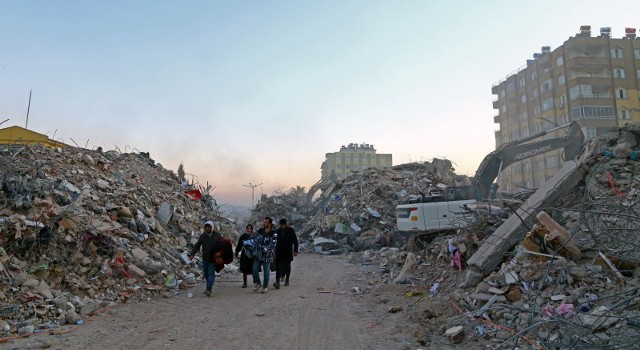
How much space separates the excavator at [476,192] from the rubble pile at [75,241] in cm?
620

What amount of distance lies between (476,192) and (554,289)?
27.6ft

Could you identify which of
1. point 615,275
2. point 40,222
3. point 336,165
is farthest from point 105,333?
point 336,165

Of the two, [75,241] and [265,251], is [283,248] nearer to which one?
[265,251]

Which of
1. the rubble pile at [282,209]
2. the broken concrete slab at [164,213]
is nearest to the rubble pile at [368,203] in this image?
the rubble pile at [282,209]

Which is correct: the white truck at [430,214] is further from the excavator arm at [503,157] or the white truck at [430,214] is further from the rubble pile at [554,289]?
the rubble pile at [554,289]

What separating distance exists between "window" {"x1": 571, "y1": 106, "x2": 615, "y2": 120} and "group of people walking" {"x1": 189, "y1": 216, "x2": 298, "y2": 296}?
39020mm

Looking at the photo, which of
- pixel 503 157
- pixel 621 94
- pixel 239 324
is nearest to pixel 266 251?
pixel 239 324

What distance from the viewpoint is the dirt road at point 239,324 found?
15.1 feet

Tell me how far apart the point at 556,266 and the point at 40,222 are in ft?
26.6

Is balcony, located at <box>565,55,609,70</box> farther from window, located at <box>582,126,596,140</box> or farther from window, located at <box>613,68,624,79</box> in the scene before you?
window, located at <box>582,126,596,140</box>

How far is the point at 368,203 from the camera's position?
19094 millimetres

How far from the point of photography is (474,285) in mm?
5992

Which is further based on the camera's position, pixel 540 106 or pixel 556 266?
pixel 540 106

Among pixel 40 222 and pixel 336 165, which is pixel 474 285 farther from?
pixel 336 165
